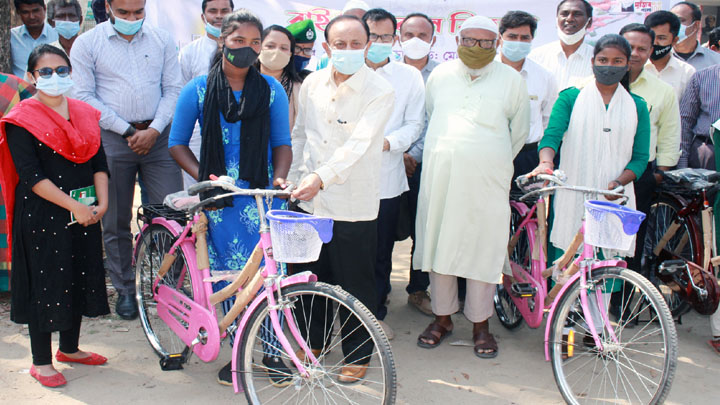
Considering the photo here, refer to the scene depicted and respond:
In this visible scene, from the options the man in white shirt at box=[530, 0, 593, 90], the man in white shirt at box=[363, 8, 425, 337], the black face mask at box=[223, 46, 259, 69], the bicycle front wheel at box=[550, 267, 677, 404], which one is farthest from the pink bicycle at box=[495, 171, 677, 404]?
the black face mask at box=[223, 46, 259, 69]

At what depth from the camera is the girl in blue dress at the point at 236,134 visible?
3381 millimetres

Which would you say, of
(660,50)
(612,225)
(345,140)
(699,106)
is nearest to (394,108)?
(345,140)

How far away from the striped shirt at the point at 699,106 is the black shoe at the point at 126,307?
13.9ft

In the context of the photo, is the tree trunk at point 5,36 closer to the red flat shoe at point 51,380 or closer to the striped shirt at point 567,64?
the red flat shoe at point 51,380

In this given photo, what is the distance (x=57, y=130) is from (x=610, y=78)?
3.14 meters

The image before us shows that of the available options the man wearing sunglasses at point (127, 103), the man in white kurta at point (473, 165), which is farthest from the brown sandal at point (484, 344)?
the man wearing sunglasses at point (127, 103)

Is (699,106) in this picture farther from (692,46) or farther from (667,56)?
(692,46)

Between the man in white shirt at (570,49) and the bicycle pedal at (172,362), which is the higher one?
the man in white shirt at (570,49)

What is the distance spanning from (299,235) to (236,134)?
3.13 ft

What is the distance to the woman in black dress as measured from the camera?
133 inches

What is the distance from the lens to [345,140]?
3.50m

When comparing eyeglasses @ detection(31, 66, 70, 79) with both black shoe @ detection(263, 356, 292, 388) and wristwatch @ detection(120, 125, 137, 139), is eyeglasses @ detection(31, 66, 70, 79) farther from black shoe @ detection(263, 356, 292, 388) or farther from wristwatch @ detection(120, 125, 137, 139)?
black shoe @ detection(263, 356, 292, 388)

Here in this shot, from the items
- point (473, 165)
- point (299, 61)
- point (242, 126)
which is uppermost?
point (299, 61)

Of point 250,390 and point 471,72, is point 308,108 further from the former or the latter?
point 250,390
